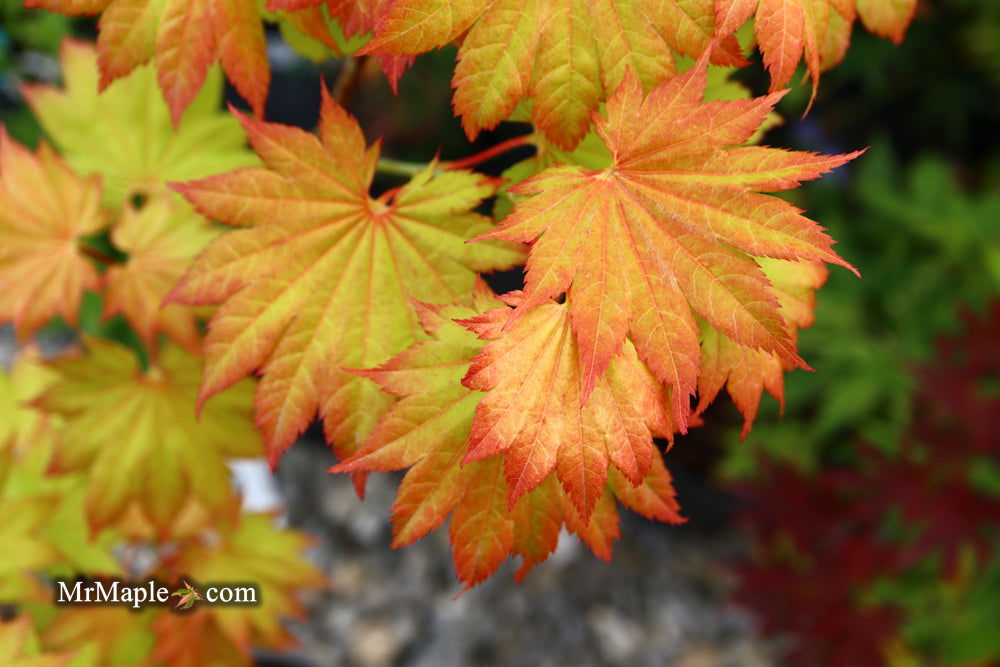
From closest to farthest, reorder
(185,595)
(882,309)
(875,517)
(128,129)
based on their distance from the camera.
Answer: (185,595), (128,129), (875,517), (882,309)

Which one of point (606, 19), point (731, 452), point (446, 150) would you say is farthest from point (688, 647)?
point (606, 19)

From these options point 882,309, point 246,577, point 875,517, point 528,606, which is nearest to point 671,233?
point 246,577

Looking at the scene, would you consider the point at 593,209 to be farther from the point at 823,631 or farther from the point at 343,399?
the point at 823,631

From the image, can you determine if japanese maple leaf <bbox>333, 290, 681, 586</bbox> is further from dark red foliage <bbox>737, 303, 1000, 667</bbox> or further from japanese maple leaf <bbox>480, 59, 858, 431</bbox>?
dark red foliage <bbox>737, 303, 1000, 667</bbox>

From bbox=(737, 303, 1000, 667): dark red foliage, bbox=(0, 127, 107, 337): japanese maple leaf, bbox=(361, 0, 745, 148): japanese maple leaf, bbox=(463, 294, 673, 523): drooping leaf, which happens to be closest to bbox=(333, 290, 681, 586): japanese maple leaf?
bbox=(463, 294, 673, 523): drooping leaf

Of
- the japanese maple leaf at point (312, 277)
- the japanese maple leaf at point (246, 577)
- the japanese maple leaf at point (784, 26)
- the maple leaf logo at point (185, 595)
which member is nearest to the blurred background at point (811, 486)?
the japanese maple leaf at point (246, 577)

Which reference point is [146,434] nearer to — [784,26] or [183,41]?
[183,41]

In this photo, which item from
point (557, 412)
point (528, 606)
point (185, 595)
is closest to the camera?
point (557, 412)
